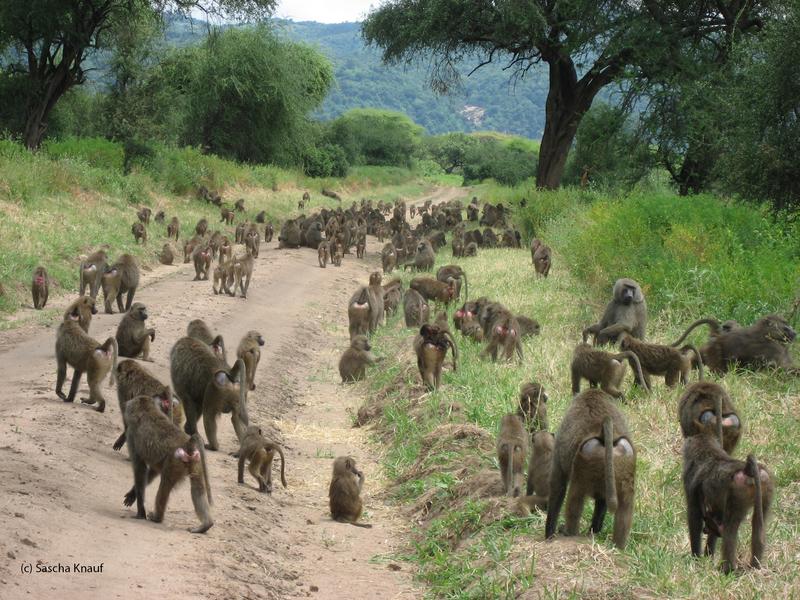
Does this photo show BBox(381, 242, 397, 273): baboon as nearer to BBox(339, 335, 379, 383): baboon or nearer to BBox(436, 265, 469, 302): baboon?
BBox(436, 265, 469, 302): baboon

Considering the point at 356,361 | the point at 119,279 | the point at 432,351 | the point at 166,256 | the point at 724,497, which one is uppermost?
the point at 724,497

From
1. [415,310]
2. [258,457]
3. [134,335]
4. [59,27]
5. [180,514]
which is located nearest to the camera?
[180,514]

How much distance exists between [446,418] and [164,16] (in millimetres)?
24816

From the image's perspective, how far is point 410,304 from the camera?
13922 mm

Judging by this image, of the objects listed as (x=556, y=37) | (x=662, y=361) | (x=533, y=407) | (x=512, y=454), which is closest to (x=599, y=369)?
(x=662, y=361)

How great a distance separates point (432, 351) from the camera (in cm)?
960

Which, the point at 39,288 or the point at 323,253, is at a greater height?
the point at 39,288

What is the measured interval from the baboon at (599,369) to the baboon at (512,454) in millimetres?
1660

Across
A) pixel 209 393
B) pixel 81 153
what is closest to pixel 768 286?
pixel 209 393

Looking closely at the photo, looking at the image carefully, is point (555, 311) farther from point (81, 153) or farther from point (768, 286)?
point (81, 153)

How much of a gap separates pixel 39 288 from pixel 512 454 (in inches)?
387

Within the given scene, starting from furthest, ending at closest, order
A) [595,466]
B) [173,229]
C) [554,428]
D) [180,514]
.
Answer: [173,229]
[554,428]
[180,514]
[595,466]

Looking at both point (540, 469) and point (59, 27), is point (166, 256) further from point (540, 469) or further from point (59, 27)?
point (540, 469)

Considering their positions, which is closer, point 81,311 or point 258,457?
point 258,457
